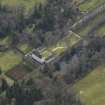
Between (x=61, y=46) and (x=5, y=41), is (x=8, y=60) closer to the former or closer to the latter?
(x=5, y=41)

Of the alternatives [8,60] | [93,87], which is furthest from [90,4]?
[93,87]

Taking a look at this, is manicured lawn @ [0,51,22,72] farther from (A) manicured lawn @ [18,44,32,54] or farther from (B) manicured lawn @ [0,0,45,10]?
(B) manicured lawn @ [0,0,45,10]

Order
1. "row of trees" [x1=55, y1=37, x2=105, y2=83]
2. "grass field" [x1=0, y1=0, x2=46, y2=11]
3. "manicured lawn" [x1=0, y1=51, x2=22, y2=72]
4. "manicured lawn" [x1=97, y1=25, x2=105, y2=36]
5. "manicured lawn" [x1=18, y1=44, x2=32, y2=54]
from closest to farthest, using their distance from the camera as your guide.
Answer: "row of trees" [x1=55, y1=37, x2=105, y2=83] < "manicured lawn" [x1=0, y1=51, x2=22, y2=72] < "manicured lawn" [x1=18, y1=44, x2=32, y2=54] < "manicured lawn" [x1=97, y1=25, x2=105, y2=36] < "grass field" [x1=0, y1=0, x2=46, y2=11]

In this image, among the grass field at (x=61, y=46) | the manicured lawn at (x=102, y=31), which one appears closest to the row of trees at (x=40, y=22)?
the grass field at (x=61, y=46)

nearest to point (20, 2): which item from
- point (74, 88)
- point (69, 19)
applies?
point (69, 19)

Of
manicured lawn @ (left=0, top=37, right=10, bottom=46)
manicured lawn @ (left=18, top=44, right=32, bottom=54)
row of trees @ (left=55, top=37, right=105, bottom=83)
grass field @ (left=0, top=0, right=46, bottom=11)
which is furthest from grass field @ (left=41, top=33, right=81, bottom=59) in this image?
→ grass field @ (left=0, top=0, right=46, bottom=11)

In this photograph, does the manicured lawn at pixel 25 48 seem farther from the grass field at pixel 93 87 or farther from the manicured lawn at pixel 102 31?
the grass field at pixel 93 87
